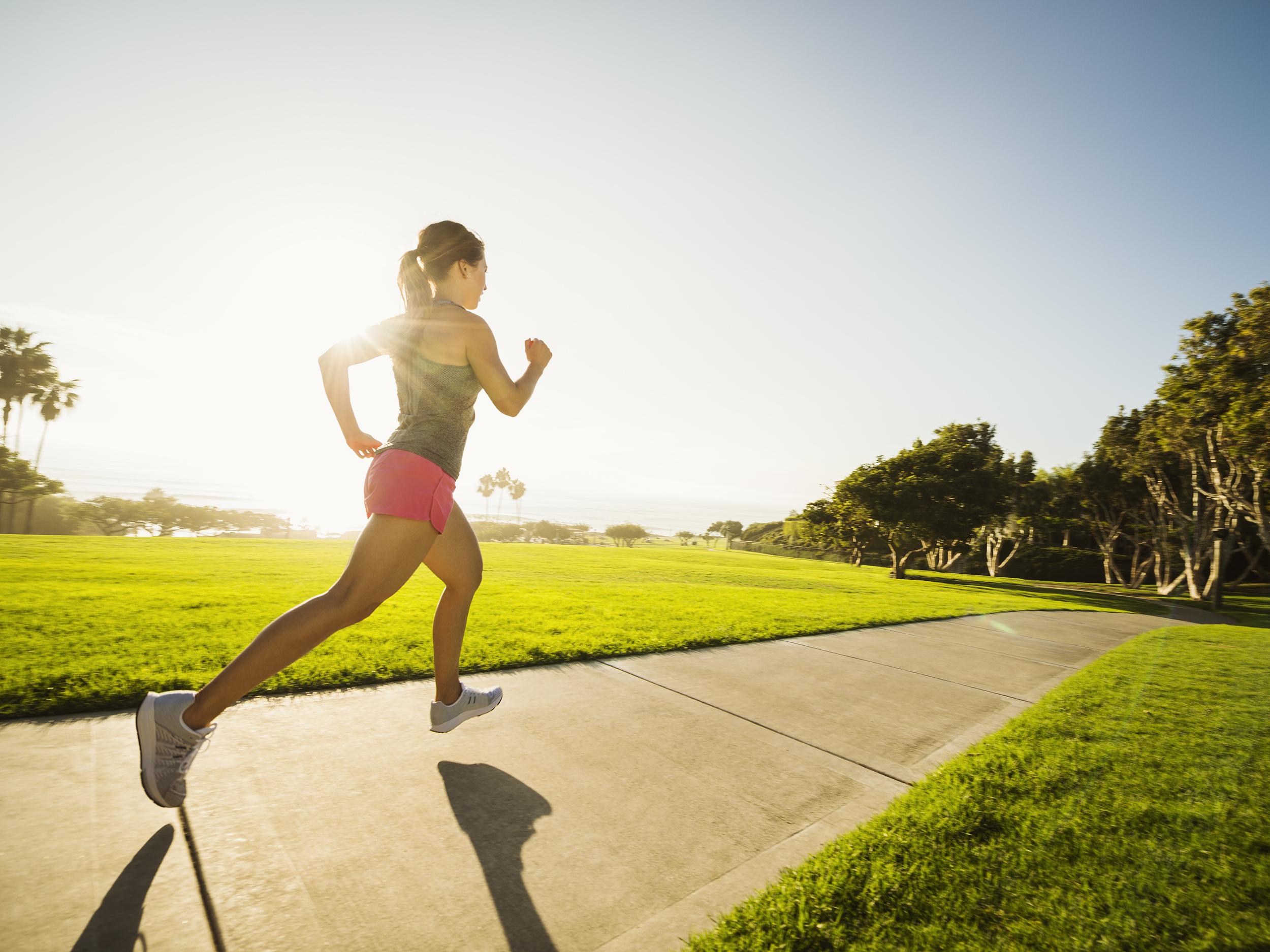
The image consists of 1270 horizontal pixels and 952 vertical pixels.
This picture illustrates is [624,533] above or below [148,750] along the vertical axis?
above

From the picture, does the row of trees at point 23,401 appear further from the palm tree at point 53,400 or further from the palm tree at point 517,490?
the palm tree at point 517,490

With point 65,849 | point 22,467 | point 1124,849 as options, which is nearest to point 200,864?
point 65,849

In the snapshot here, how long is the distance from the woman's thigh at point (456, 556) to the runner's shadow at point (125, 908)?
1087 mm

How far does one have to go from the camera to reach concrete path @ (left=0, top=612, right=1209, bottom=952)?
4.46 feet

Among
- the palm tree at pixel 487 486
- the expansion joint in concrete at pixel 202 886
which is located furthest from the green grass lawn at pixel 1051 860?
the palm tree at pixel 487 486

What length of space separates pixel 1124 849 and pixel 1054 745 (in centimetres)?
107

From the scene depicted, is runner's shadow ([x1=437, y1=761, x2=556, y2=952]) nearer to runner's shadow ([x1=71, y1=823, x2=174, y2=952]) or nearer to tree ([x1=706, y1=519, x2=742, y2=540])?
runner's shadow ([x1=71, y1=823, x2=174, y2=952])

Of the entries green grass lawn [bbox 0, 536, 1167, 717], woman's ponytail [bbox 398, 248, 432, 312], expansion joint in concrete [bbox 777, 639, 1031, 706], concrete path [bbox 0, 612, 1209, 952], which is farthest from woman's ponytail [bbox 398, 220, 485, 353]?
expansion joint in concrete [bbox 777, 639, 1031, 706]

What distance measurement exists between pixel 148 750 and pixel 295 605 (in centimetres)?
496

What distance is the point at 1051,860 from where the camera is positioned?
1.81 m

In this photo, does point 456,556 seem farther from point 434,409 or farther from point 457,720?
point 457,720

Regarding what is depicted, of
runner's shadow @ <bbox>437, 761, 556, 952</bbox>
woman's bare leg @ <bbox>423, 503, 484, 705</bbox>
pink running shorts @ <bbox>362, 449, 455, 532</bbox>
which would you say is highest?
pink running shorts @ <bbox>362, 449, 455, 532</bbox>

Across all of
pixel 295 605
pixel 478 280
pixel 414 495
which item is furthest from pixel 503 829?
pixel 295 605

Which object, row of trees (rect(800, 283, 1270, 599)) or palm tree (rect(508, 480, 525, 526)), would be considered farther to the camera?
palm tree (rect(508, 480, 525, 526))
